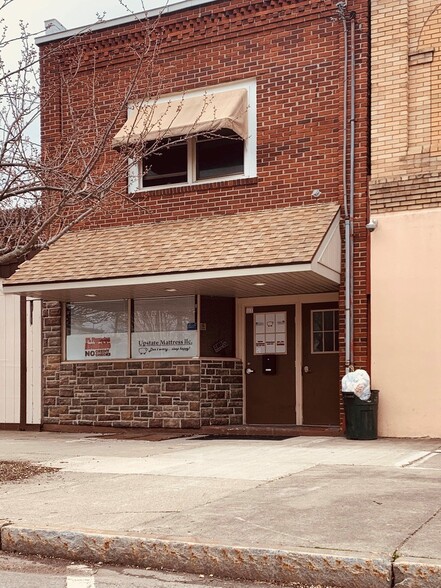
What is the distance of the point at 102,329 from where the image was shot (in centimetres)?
1534

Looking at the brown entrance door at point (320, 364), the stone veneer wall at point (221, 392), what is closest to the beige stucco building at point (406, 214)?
the brown entrance door at point (320, 364)

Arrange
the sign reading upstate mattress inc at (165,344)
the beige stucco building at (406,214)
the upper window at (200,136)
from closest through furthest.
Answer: the beige stucco building at (406,214) < the upper window at (200,136) < the sign reading upstate mattress inc at (165,344)

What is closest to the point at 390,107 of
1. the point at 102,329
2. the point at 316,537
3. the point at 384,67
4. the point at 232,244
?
the point at 384,67

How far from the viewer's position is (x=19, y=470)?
9.73 m

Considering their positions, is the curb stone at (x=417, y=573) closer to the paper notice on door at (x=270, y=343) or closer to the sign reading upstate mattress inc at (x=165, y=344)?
the sign reading upstate mattress inc at (x=165, y=344)

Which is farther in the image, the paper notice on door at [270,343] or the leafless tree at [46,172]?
the paper notice on door at [270,343]

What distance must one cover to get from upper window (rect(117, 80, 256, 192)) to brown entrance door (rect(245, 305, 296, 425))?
2.60m

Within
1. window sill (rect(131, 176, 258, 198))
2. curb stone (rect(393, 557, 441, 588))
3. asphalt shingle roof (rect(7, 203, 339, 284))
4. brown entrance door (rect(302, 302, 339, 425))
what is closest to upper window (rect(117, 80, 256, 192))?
window sill (rect(131, 176, 258, 198))

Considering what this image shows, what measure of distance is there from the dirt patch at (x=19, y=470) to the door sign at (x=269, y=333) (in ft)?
17.9

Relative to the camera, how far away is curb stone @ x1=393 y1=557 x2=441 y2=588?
201 inches

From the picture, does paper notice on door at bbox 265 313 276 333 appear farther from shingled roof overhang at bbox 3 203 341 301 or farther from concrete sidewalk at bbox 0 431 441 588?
concrete sidewalk at bbox 0 431 441 588

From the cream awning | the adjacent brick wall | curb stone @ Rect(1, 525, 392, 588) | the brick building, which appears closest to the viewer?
curb stone @ Rect(1, 525, 392, 588)

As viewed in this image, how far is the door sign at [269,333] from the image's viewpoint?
47.9ft

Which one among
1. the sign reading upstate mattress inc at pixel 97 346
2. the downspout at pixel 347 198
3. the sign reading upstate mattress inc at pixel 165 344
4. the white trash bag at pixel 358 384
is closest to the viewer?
the white trash bag at pixel 358 384
